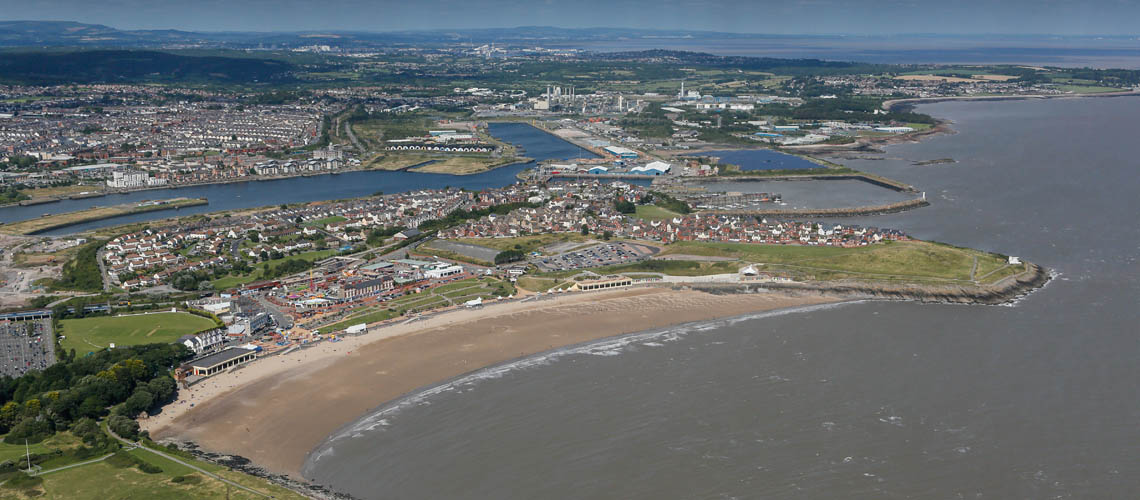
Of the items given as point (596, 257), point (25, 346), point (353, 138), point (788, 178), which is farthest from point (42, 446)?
point (353, 138)

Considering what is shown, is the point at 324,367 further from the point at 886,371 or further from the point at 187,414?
the point at 886,371

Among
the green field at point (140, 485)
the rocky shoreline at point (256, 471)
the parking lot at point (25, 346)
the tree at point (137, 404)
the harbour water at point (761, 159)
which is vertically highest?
the harbour water at point (761, 159)

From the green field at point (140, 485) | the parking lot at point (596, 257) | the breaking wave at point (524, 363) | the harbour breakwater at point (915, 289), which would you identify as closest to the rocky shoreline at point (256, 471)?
the green field at point (140, 485)

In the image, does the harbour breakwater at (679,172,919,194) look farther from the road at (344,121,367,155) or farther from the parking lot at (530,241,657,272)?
the road at (344,121,367,155)

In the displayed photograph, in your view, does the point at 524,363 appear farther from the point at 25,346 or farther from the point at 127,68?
the point at 127,68

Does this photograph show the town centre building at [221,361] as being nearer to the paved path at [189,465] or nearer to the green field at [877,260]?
the paved path at [189,465]
